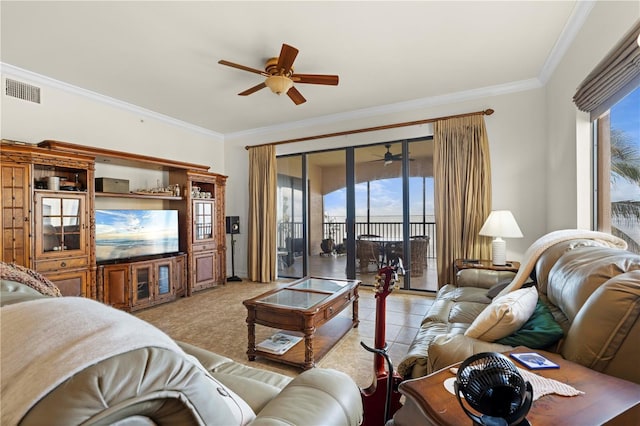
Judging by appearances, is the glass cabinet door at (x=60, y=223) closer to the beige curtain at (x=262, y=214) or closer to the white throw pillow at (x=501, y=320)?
the beige curtain at (x=262, y=214)

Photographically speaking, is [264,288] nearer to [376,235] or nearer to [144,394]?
[376,235]

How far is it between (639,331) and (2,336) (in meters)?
1.69

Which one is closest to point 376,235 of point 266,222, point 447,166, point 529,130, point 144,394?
point 447,166

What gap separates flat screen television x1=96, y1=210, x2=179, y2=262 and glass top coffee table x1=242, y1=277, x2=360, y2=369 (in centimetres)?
230

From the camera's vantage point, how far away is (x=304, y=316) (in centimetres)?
221

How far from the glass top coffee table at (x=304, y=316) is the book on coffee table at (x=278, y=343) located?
0.04m

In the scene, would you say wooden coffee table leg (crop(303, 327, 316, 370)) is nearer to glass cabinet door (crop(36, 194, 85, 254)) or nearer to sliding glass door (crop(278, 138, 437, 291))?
sliding glass door (crop(278, 138, 437, 291))

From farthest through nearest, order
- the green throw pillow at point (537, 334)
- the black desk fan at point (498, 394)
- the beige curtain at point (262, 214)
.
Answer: the beige curtain at point (262, 214) → the green throw pillow at point (537, 334) → the black desk fan at point (498, 394)

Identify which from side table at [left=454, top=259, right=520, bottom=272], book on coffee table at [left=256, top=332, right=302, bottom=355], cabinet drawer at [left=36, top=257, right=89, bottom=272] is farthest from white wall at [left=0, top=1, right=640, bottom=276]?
book on coffee table at [left=256, top=332, right=302, bottom=355]

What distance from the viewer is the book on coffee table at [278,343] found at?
2.40 meters

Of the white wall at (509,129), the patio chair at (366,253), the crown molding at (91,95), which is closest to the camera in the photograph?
the white wall at (509,129)

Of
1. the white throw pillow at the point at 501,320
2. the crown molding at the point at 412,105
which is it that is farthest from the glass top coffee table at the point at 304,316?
the crown molding at the point at 412,105

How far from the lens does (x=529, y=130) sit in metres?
3.56

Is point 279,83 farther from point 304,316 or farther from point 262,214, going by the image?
point 262,214
